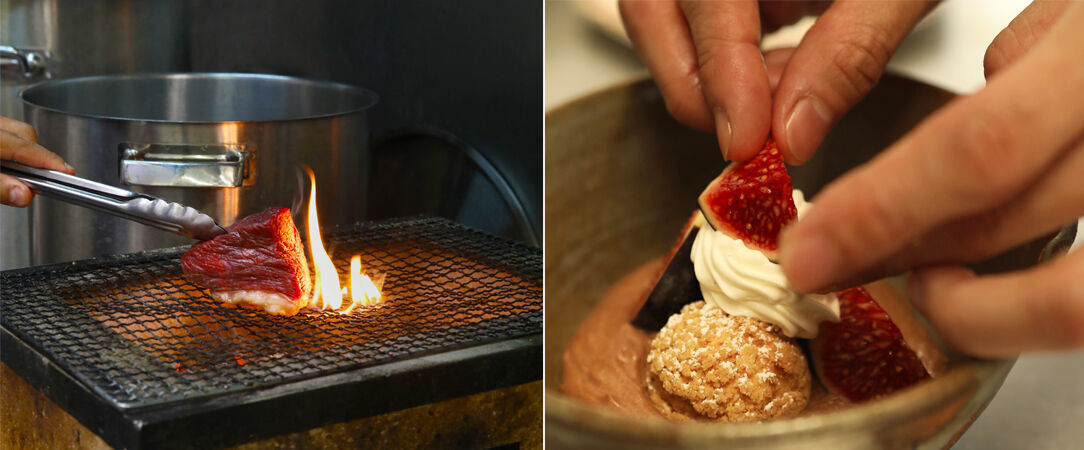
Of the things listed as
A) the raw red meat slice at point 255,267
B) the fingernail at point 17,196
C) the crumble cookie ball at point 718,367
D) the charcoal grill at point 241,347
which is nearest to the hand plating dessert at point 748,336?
the crumble cookie ball at point 718,367

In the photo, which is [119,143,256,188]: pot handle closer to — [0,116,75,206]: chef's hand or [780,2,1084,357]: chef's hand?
[0,116,75,206]: chef's hand

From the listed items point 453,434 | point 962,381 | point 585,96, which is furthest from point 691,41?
point 453,434

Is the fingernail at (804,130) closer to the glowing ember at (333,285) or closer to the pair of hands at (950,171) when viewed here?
the pair of hands at (950,171)

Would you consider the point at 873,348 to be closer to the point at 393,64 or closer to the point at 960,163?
the point at 960,163

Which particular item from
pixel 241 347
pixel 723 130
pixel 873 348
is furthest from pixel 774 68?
pixel 241 347

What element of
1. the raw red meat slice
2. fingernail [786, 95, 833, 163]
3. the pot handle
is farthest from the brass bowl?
the pot handle

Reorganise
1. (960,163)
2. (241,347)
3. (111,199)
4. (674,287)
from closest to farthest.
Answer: (960,163)
(674,287)
(241,347)
(111,199)

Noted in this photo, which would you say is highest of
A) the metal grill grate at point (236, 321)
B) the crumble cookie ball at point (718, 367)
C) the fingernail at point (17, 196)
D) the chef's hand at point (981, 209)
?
the chef's hand at point (981, 209)
